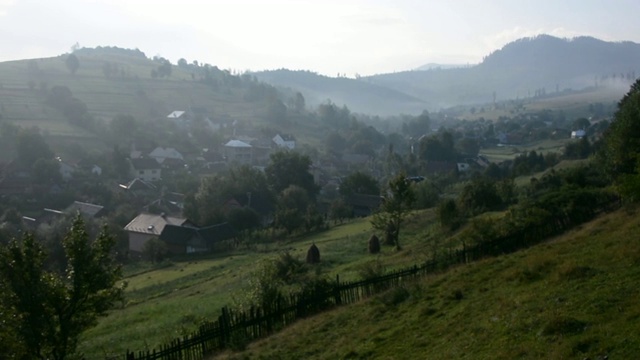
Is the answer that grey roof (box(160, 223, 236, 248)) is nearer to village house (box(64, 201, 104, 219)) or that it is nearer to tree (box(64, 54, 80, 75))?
village house (box(64, 201, 104, 219))

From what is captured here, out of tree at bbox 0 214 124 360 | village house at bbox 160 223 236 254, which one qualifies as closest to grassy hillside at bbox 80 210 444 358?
tree at bbox 0 214 124 360

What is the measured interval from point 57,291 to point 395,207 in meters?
26.2

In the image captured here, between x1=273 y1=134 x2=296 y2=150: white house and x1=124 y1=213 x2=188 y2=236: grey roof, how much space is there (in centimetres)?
6778

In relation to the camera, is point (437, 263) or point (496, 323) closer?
point (496, 323)

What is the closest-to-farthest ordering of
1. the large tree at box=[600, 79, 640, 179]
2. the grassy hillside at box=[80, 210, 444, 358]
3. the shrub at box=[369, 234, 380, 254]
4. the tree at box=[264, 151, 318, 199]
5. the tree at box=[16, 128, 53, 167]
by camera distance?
the grassy hillside at box=[80, 210, 444, 358]
the large tree at box=[600, 79, 640, 179]
the shrub at box=[369, 234, 380, 254]
the tree at box=[264, 151, 318, 199]
the tree at box=[16, 128, 53, 167]

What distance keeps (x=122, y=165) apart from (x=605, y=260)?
86914mm

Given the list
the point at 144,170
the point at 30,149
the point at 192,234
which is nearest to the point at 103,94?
the point at 144,170

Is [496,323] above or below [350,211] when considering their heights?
above

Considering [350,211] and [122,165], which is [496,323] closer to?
[350,211]

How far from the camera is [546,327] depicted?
42.6 ft

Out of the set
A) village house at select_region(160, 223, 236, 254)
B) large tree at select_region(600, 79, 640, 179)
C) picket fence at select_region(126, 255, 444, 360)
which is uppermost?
large tree at select_region(600, 79, 640, 179)

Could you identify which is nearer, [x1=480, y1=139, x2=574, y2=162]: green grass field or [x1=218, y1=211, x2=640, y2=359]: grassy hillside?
[x1=218, y1=211, x2=640, y2=359]: grassy hillside

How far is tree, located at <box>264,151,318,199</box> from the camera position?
77.4m

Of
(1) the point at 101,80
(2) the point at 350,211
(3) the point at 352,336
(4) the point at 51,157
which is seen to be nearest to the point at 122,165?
(4) the point at 51,157
